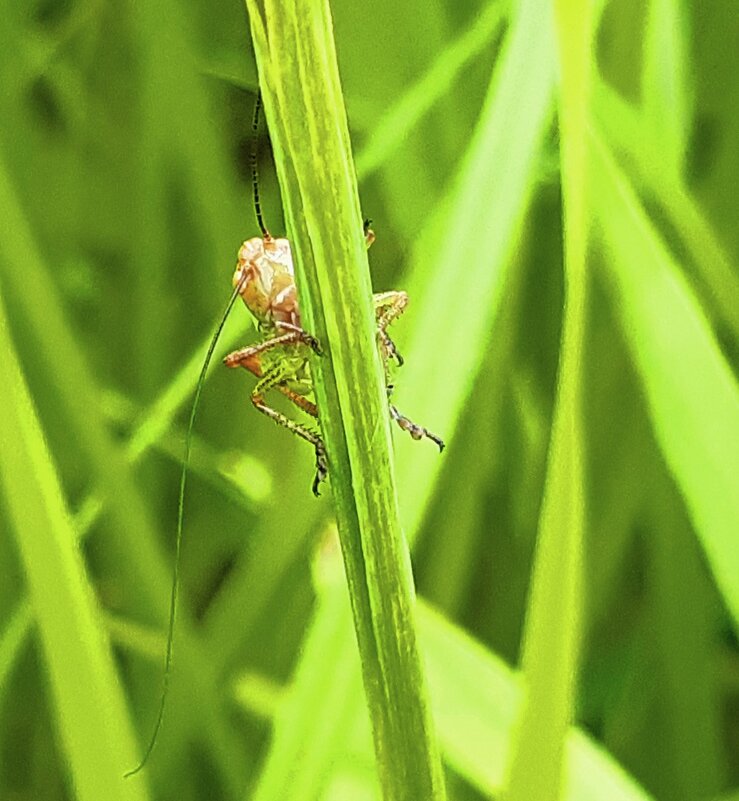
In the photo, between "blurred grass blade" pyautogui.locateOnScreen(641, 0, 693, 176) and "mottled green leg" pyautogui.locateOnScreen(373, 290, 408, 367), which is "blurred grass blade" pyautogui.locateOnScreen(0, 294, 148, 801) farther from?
"blurred grass blade" pyautogui.locateOnScreen(641, 0, 693, 176)

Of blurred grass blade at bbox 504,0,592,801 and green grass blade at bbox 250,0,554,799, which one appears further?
green grass blade at bbox 250,0,554,799

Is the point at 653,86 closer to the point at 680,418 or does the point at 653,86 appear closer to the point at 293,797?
the point at 680,418

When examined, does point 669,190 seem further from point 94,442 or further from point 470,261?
point 94,442

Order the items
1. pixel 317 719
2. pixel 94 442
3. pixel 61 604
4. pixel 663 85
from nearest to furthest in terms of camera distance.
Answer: pixel 61 604 → pixel 317 719 → pixel 94 442 → pixel 663 85

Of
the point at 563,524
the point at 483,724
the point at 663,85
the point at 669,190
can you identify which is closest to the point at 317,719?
the point at 483,724

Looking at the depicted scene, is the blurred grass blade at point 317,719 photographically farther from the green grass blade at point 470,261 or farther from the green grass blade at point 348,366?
the green grass blade at point 348,366

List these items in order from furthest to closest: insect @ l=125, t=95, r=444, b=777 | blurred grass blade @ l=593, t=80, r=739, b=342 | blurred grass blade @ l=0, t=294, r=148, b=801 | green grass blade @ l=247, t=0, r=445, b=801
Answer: blurred grass blade @ l=593, t=80, r=739, b=342, insect @ l=125, t=95, r=444, b=777, blurred grass blade @ l=0, t=294, r=148, b=801, green grass blade @ l=247, t=0, r=445, b=801

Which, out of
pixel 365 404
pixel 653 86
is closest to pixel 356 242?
pixel 365 404

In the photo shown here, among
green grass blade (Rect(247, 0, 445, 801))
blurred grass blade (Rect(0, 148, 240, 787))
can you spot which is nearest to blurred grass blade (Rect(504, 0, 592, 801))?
green grass blade (Rect(247, 0, 445, 801))
